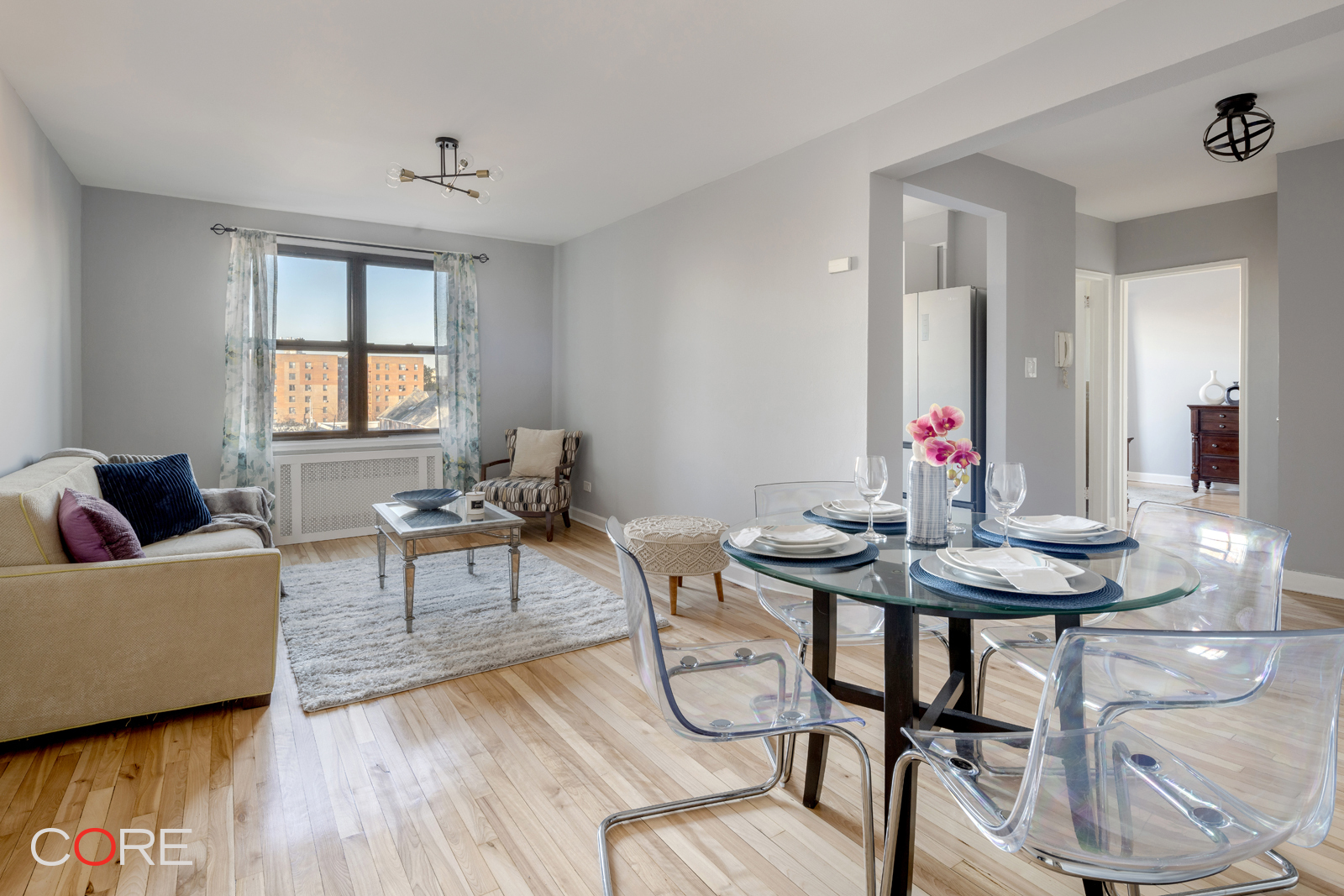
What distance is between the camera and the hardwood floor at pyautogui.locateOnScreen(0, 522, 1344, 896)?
1654 mm

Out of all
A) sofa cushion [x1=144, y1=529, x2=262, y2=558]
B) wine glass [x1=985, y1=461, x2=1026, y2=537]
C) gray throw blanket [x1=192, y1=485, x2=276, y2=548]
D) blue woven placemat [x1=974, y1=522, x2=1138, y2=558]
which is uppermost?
wine glass [x1=985, y1=461, x2=1026, y2=537]

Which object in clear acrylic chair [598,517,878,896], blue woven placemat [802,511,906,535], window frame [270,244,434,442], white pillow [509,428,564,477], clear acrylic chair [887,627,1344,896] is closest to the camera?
clear acrylic chair [887,627,1344,896]

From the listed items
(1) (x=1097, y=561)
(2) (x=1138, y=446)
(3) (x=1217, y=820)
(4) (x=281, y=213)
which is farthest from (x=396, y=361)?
(2) (x=1138, y=446)

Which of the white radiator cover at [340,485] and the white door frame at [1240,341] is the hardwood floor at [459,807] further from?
the white door frame at [1240,341]

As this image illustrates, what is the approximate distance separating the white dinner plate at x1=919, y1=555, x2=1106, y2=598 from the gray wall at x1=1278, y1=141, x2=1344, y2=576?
3.65 metres

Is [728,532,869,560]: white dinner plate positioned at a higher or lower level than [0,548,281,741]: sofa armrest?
higher

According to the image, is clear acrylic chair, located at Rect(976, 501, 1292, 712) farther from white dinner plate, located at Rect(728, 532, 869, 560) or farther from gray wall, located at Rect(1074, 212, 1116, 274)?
gray wall, located at Rect(1074, 212, 1116, 274)

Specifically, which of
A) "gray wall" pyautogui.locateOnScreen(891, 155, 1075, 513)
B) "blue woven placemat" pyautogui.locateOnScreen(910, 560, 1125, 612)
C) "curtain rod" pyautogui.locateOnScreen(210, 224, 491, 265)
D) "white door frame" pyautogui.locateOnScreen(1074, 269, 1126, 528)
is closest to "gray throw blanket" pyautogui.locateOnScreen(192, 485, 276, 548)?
"curtain rod" pyautogui.locateOnScreen(210, 224, 491, 265)

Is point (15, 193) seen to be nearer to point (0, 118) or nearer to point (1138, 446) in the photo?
point (0, 118)

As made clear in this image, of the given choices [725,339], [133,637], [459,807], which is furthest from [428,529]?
[725,339]

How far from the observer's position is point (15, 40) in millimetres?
2682

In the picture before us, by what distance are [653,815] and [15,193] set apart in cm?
385

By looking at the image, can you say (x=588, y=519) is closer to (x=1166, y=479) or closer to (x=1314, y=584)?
(x=1314, y=584)

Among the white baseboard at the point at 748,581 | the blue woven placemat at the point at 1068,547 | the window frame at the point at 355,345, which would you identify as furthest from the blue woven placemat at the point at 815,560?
the window frame at the point at 355,345
